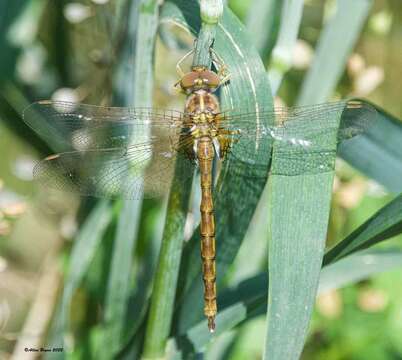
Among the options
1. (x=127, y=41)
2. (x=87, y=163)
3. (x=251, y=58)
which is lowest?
(x=87, y=163)

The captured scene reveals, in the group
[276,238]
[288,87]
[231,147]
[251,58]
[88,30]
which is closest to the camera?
[276,238]

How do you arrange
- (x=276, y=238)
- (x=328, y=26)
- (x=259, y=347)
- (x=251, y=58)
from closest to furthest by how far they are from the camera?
(x=276, y=238), (x=251, y=58), (x=328, y=26), (x=259, y=347)

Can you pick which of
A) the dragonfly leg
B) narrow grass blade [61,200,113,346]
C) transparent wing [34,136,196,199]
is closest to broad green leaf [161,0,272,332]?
the dragonfly leg

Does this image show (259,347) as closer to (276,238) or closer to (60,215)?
(60,215)

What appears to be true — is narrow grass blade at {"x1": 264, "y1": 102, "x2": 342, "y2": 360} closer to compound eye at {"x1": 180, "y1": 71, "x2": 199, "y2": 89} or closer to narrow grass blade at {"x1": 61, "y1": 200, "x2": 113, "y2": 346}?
compound eye at {"x1": 180, "y1": 71, "x2": 199, "y2": 89}

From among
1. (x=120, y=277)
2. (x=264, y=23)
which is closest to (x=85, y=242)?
(x=120, y=277)

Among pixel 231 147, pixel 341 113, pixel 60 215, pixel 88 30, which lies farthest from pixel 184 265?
pixel 88 30
